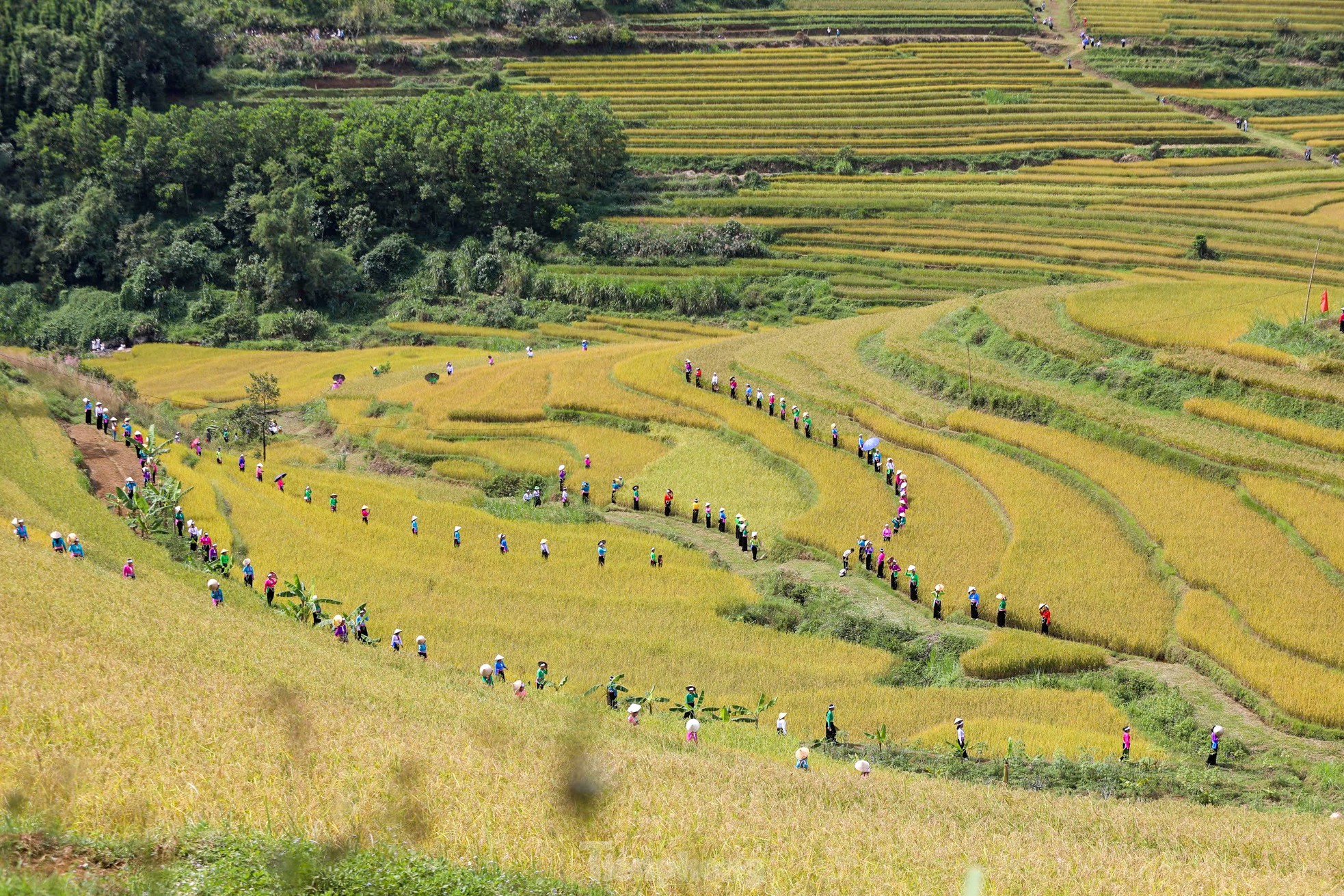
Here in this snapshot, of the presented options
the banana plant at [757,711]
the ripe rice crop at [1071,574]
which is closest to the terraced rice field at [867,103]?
the ripe rice crop at [1071,574]

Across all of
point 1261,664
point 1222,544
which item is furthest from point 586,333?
point 1261,664

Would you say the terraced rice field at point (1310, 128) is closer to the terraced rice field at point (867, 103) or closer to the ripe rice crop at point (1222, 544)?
the terraced rice field at point (867, 103)

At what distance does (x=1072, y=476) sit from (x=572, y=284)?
124 ft

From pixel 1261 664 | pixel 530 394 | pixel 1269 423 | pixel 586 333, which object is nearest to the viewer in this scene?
pixel 1261 664

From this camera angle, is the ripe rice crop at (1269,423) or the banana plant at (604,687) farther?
the ripe rice crop at (1269,423)

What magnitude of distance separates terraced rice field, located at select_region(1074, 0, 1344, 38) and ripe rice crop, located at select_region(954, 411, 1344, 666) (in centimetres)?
7019

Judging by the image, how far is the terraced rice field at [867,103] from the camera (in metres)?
81.1

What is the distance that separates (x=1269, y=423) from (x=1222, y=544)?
6793 mm

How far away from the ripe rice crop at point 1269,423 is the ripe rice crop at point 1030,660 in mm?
11660

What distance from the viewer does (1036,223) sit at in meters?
69.3

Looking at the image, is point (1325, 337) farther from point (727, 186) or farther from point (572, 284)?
point (727, 186)

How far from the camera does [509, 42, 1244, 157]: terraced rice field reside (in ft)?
266

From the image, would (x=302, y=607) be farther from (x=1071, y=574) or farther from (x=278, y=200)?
(x=278, y=200)

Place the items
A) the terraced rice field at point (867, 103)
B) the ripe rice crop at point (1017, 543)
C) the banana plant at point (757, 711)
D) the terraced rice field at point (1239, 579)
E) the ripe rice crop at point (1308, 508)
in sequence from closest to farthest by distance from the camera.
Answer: the terraced rice field at point (1239, 579)
the banana plant at point (757, 711)
the ripe rice crop at point (1017, 543)
the ripe rice crop at point (1308, 508)
the terraced rice field at point (867, 103)
